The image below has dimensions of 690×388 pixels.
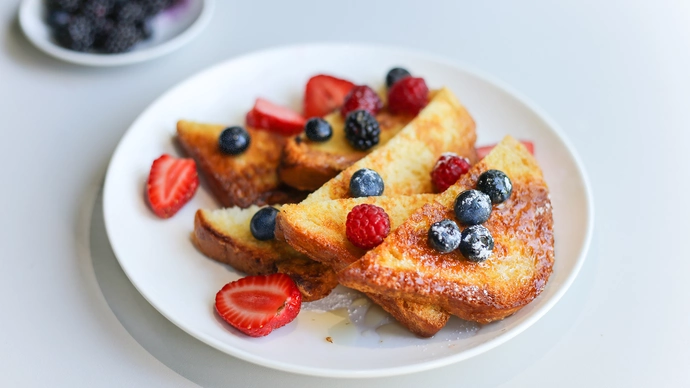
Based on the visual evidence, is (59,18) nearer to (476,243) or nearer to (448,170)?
(448,170)

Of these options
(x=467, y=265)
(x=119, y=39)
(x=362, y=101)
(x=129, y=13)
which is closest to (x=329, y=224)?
(x=467, y=265)

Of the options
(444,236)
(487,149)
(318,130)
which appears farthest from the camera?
(487,149)

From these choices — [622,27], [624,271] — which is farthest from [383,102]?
[622,27]

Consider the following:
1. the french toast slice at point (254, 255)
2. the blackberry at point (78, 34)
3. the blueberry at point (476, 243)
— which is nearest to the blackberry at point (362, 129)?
the french toast slice at point (254, 255)

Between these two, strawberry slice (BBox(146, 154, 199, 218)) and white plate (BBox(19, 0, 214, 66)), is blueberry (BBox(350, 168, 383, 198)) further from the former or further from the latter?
white plate (BBox(19, 0, 214, 66))

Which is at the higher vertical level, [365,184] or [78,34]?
[78,34]

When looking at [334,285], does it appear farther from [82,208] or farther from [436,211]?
[82,208]

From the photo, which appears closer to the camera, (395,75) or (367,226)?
(367,226)

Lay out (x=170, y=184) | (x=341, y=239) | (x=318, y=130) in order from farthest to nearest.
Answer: (x=318, y=130) → (x=170, y=184) → (x=341, y=239)

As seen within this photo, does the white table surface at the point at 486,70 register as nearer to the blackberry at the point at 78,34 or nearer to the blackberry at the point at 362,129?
the blackberry at the point at 78,34
